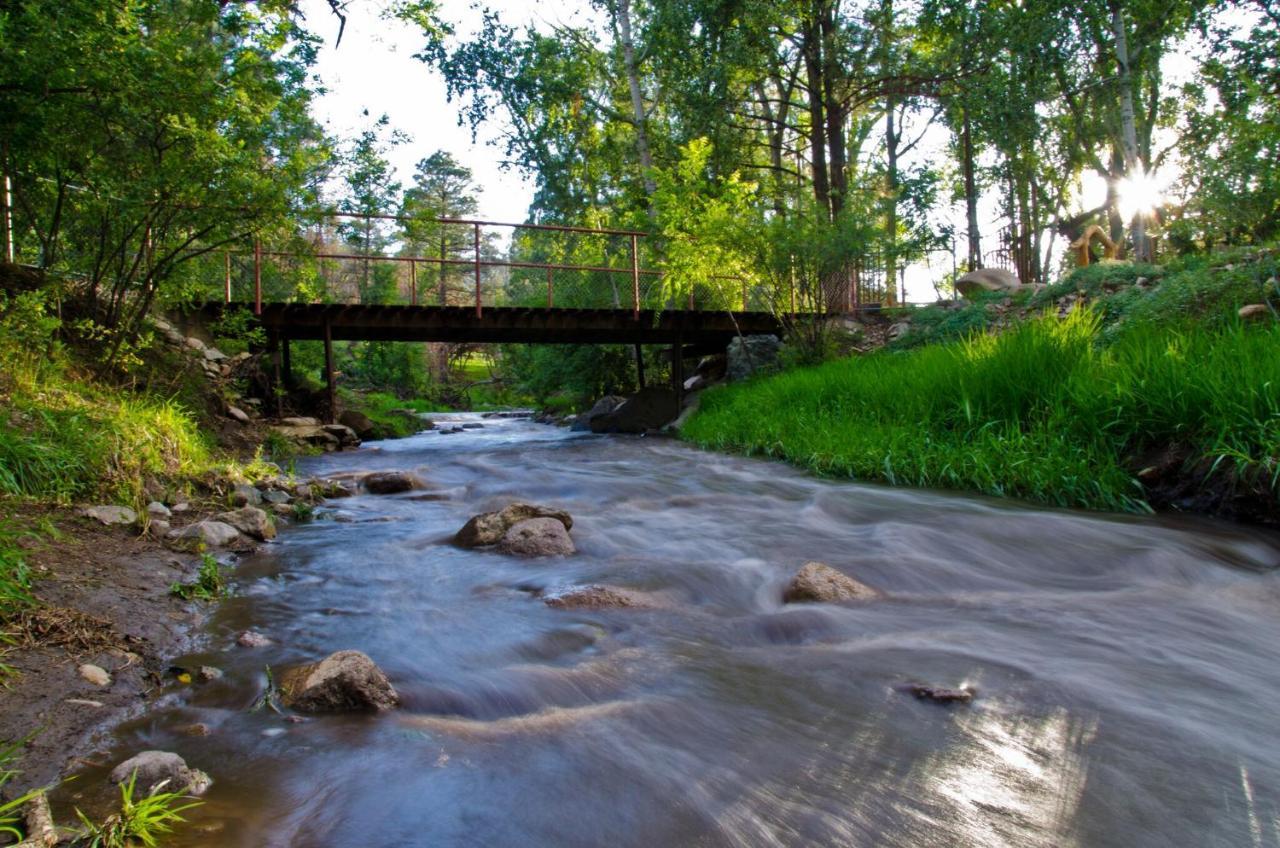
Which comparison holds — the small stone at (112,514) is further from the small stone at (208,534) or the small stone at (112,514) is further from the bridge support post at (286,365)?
the bridge support post at (286,365)

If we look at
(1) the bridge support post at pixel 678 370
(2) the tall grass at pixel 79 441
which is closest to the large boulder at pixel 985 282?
(1) the bridge support post at pixel 678 370

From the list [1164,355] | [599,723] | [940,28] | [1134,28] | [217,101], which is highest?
[1134,28]

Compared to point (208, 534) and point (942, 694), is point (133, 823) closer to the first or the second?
point (942, 694)

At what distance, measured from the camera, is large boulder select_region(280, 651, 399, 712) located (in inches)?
102

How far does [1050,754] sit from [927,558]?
2.61m

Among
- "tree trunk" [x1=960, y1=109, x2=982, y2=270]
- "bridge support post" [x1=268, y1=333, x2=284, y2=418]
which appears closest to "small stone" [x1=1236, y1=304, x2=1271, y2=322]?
"bridge support post" [x1=268, y1=333, x2=284, y2=418]

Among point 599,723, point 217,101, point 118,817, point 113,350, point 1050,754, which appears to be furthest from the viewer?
point 113,350

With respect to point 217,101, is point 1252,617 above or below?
below

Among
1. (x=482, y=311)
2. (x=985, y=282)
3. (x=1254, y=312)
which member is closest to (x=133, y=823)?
(x=1254, y=312)

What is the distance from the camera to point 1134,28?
21.5 metres

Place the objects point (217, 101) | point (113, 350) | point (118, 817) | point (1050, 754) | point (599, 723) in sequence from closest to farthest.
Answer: point (118, 817), point (1050, 754), point (599, 723), point (217, 101), point (113, 350)

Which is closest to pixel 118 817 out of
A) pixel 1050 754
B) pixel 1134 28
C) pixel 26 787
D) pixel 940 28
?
pixel 26 787

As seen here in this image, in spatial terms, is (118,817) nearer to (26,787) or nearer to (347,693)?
(26,787)

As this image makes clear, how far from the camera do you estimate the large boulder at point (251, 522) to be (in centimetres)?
529
